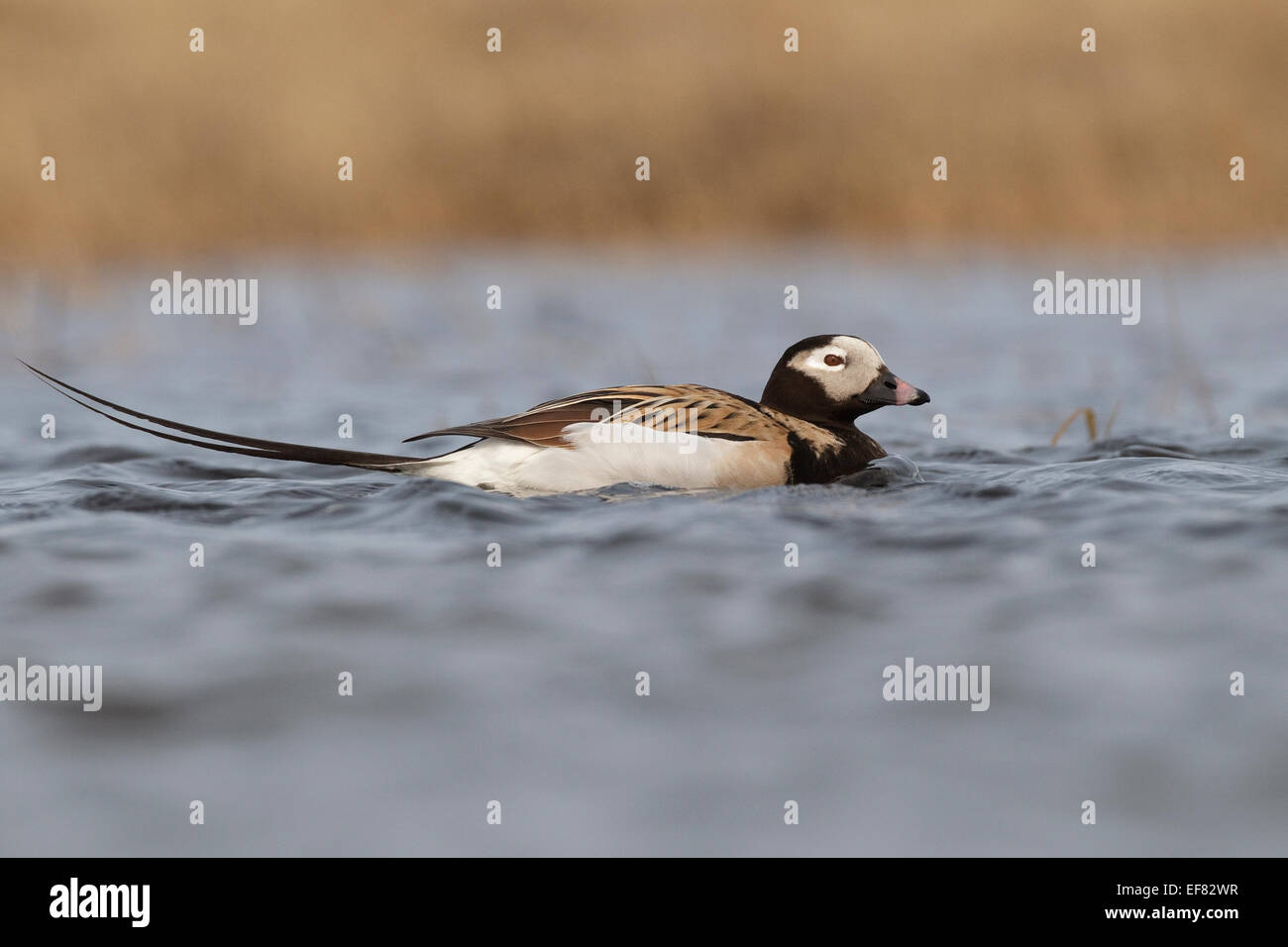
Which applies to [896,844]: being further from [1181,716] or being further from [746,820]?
[1181,716]

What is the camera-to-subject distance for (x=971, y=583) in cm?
491

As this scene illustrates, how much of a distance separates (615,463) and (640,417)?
0.74ft

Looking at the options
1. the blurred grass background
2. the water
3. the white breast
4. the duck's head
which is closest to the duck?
the white breast

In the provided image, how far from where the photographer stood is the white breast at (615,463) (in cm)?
638

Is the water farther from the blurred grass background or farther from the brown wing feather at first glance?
the blurred grass background

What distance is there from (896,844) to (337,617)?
6.76 feet

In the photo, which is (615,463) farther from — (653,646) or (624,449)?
(653,646)

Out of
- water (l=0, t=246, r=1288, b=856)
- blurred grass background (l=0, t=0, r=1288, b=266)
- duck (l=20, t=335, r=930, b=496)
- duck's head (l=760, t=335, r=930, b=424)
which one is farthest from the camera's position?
blurred grass background (l=0, t=0, r=1288, b=266)

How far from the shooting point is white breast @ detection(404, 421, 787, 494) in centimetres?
638

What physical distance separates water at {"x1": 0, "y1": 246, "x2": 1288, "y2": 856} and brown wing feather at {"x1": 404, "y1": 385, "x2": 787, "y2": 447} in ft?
1.03

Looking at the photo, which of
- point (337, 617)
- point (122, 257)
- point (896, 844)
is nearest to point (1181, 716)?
point (896, 844)

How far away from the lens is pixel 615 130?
666 inches

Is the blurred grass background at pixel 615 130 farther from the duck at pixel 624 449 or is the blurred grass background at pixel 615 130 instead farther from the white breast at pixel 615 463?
the white breast at pixel 615 463

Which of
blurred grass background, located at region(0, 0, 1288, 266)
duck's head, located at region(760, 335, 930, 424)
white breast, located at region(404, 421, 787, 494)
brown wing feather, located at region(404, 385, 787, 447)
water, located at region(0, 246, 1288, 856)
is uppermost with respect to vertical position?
blurred grass background, located at region(0, 0, 1288, 266)
